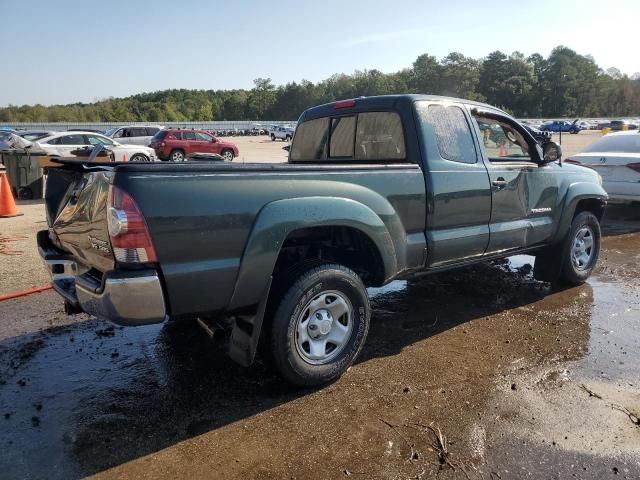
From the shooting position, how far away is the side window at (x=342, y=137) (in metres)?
4.70

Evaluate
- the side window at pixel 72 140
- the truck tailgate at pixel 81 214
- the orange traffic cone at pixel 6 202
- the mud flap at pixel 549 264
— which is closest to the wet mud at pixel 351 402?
the mud flap at pixel 549 264

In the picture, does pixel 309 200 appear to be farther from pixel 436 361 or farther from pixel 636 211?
pixel 636 211

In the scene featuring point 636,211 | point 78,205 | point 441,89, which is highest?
point 441,89

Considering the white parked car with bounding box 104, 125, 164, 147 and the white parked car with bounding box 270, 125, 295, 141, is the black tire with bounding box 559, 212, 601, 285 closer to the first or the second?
the white parked car with bounding box 104, 125, 164, 147

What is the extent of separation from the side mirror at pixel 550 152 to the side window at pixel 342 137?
2.00 metres

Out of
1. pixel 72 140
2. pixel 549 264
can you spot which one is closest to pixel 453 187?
pixel 549 264

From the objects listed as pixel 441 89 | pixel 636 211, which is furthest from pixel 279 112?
pixel 636 211

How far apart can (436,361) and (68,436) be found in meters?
2.55

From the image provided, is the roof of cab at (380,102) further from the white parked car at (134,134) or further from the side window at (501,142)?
the white parked car at (134,134)

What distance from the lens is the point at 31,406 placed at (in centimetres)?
326

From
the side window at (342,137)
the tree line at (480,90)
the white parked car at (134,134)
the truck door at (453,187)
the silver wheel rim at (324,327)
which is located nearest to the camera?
the silver wheel rim at (324,327)

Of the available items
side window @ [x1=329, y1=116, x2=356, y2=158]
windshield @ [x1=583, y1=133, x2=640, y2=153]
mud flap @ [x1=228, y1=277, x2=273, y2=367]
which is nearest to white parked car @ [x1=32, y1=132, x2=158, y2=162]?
windshield @ [x1=583, y1=133, x2=640, y2=153]

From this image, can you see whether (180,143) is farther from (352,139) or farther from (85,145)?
(352,139)

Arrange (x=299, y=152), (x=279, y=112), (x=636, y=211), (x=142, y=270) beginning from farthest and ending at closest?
(x=279, y=112)
(x=636, y=211)
(x=299, y=152)
(x=142, y=270)
